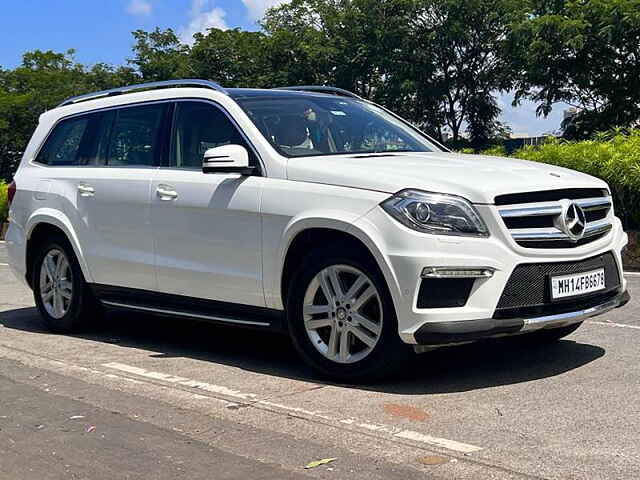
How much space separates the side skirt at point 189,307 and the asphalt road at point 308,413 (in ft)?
1.04

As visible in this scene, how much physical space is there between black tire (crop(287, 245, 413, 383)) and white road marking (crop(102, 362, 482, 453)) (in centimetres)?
47

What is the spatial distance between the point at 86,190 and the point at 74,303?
37.8 inches

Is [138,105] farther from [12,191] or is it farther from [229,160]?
[12,191]

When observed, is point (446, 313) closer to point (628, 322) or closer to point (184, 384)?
point (184, 384)

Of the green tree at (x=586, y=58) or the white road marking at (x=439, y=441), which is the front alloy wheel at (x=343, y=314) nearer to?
the white road marking at (x=439, y=441)

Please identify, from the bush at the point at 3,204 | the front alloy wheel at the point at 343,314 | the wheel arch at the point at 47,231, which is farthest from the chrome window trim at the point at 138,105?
the bush at the point at 3,204

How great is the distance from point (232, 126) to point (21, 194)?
2679mm

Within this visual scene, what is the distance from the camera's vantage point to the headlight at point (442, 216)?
16.7 ft

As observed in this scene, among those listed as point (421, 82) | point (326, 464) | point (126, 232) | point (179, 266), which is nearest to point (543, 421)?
point (326, 464)

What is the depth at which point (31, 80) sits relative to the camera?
5375 centimetres

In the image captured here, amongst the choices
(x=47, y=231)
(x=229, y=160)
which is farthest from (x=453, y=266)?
(x=47, y=231)

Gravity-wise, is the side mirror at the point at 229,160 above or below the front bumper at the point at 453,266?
above

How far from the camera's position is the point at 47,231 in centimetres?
789

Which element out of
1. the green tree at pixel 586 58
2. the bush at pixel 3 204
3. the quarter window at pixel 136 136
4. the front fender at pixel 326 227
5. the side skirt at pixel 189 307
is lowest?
the bush at pixel 3 204
